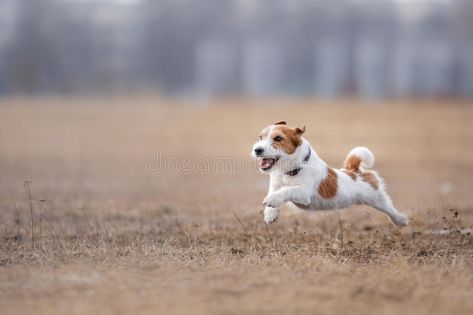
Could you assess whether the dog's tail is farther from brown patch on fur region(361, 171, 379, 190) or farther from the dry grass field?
the dry grass field

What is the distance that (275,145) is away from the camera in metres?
8.47

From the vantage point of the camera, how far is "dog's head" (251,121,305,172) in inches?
330

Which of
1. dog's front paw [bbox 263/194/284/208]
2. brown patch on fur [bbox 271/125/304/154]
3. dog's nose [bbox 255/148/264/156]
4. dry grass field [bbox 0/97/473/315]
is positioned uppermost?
brown patch on fur [bbox 271/125/304/154]

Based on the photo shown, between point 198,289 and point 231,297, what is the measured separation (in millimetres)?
369

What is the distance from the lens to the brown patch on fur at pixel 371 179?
30.8ft

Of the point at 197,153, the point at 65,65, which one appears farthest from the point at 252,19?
the point at 197,153

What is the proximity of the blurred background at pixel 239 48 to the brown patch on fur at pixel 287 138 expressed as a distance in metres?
50.3

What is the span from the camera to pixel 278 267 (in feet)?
25.5

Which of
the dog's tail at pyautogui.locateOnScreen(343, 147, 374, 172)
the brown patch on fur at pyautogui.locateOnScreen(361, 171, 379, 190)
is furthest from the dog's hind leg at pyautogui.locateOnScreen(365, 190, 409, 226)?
the dog's tail at pyautogui.locateOnScreen(343, 147, 374, 172)

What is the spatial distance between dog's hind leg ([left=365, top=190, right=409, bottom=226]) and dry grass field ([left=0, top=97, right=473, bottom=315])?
221 millimetres

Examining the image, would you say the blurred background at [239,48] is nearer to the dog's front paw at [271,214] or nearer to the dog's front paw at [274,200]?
the dog's front paw at [271,214]

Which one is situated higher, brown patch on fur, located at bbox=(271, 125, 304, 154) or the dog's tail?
brown patch on fur, located at bbox=(271, 125, 304, 154)

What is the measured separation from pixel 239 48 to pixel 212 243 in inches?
2545

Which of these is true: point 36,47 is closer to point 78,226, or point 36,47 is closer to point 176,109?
point 176,109
